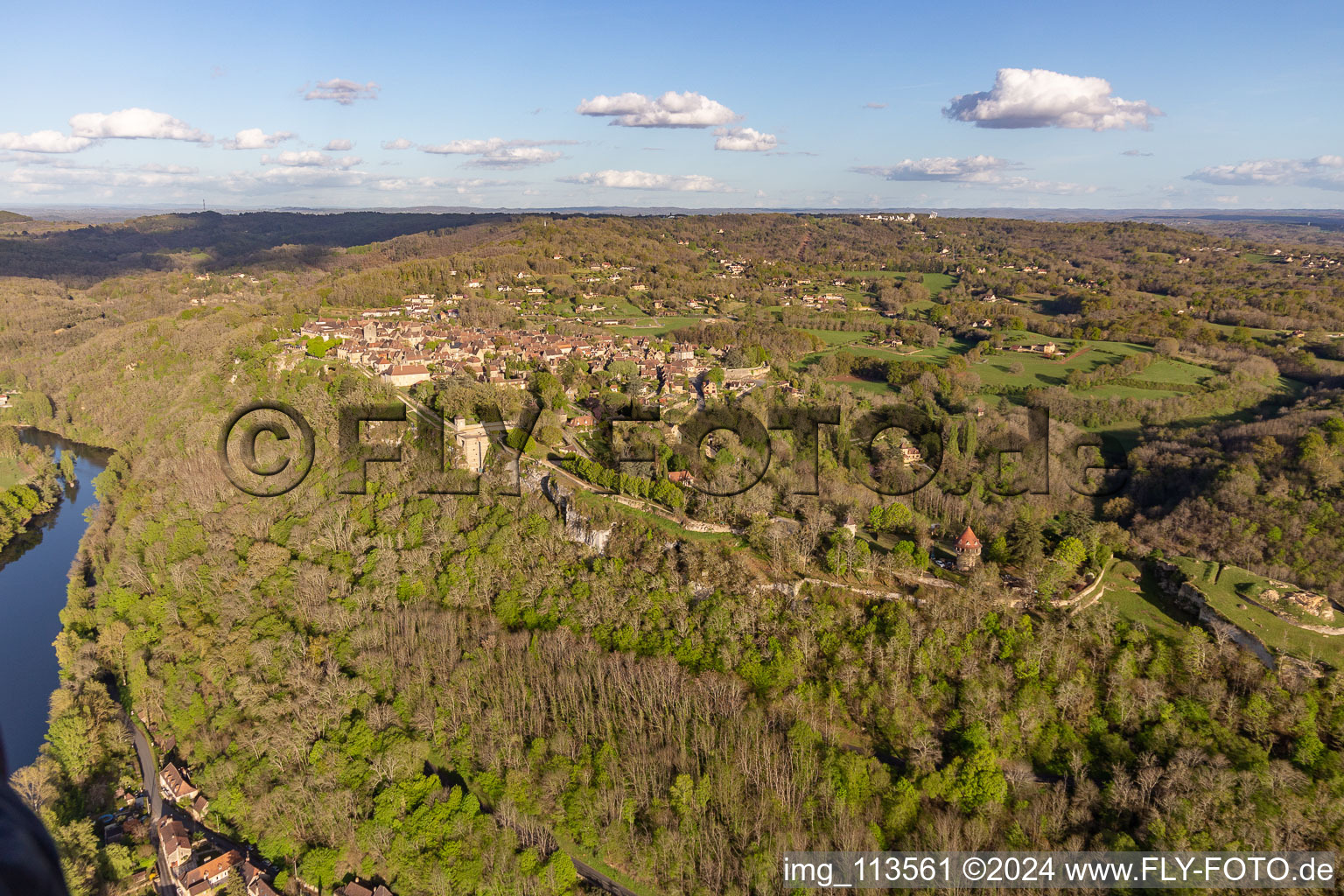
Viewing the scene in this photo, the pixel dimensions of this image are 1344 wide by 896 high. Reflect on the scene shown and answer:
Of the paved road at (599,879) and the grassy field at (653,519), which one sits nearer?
the paved road at (599,879)

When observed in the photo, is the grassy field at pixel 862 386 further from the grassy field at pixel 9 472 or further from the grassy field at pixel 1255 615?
the grassy field at pixel 9 472

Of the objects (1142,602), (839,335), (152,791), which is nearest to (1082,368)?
(839,335)

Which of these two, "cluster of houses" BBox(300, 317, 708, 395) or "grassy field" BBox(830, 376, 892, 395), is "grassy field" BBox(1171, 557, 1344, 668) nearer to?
"grassy field" BBox(830, 376, 892, 395)

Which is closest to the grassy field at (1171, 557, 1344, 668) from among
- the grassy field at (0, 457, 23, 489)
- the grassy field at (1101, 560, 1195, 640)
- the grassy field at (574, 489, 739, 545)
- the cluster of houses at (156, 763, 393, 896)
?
the grassy field at (1101, 560, 1195, 640)

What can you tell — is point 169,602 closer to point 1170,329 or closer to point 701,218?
point 1170,329

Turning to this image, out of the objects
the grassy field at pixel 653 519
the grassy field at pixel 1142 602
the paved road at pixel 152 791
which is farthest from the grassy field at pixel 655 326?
the grassy field at pixel 1142 602

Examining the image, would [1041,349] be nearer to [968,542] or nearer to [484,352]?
[968,542]
